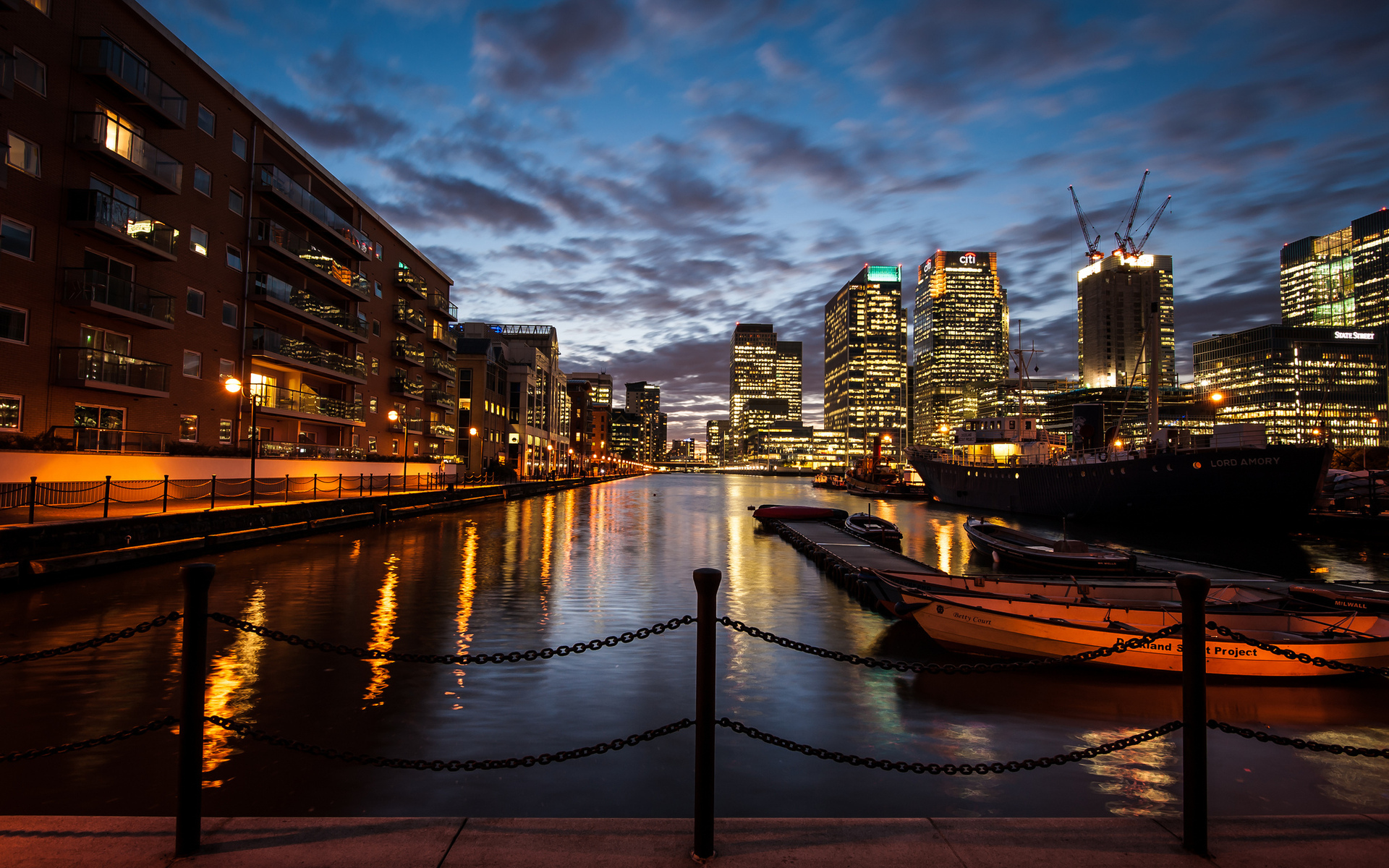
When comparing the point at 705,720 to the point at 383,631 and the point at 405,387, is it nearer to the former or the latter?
the point at 383,631

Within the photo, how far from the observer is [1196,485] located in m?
46.2

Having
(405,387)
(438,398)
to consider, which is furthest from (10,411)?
(438,398)

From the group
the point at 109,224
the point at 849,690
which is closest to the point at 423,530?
the point at 109,224

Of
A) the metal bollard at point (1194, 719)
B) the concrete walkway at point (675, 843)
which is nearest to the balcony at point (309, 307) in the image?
the concrete walkway at point (675, 843)

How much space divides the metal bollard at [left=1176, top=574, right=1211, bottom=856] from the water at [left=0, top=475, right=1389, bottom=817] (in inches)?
138

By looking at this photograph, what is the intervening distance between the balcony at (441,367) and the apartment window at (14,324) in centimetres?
4161

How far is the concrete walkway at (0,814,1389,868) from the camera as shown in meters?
4.29

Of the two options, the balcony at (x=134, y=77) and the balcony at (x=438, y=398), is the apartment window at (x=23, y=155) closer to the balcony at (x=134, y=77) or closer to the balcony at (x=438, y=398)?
the balcony at (x=134, y=77)

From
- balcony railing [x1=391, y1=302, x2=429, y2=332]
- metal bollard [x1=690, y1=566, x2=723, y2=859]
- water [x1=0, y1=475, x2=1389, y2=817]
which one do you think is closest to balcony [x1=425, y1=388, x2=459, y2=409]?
balcony railing [x1=391, y1=302, x2=429, y2=332]

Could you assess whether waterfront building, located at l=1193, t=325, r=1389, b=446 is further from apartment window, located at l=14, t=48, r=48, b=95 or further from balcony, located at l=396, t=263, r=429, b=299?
apartment window, located at l=14, t=48, r=48, b=95

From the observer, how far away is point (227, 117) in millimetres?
37625

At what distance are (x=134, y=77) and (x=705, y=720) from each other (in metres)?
38.6

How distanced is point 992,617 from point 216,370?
39.1 meters

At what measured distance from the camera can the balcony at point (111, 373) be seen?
2723cm
